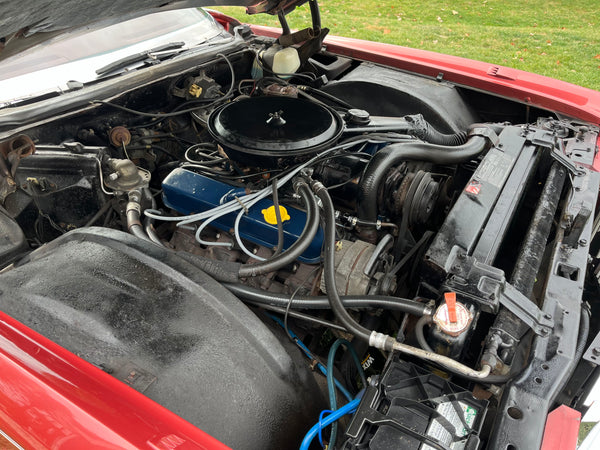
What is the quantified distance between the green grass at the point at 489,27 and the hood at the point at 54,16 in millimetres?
4315

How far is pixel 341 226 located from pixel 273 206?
0.81 feet

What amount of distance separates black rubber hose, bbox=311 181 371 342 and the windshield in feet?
3.23

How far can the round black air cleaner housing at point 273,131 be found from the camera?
4.98 feet

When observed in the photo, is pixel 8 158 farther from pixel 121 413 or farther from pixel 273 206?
pixel 121 413

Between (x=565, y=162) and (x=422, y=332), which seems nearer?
(x=422, y=332)

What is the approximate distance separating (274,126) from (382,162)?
39cm

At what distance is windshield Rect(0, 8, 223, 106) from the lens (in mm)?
1786

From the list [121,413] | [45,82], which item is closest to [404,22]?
[45,82]

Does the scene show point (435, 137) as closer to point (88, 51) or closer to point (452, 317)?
point (452, 317)

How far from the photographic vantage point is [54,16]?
1.11 metres

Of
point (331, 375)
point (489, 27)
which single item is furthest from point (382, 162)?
point (489, 27)

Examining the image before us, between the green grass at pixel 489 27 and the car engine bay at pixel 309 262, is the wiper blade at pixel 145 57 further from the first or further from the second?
the green grass at pixel 489 27

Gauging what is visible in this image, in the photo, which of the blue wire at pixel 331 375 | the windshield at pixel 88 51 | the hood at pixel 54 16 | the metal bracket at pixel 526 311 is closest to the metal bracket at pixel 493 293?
the metal bracket at pixel 526 311

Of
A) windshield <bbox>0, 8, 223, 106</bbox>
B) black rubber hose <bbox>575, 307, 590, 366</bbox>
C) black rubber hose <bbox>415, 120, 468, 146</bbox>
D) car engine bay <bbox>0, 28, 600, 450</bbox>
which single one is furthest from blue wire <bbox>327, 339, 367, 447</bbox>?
windshield <bbox>0, 8, 223, 106</bbox>
